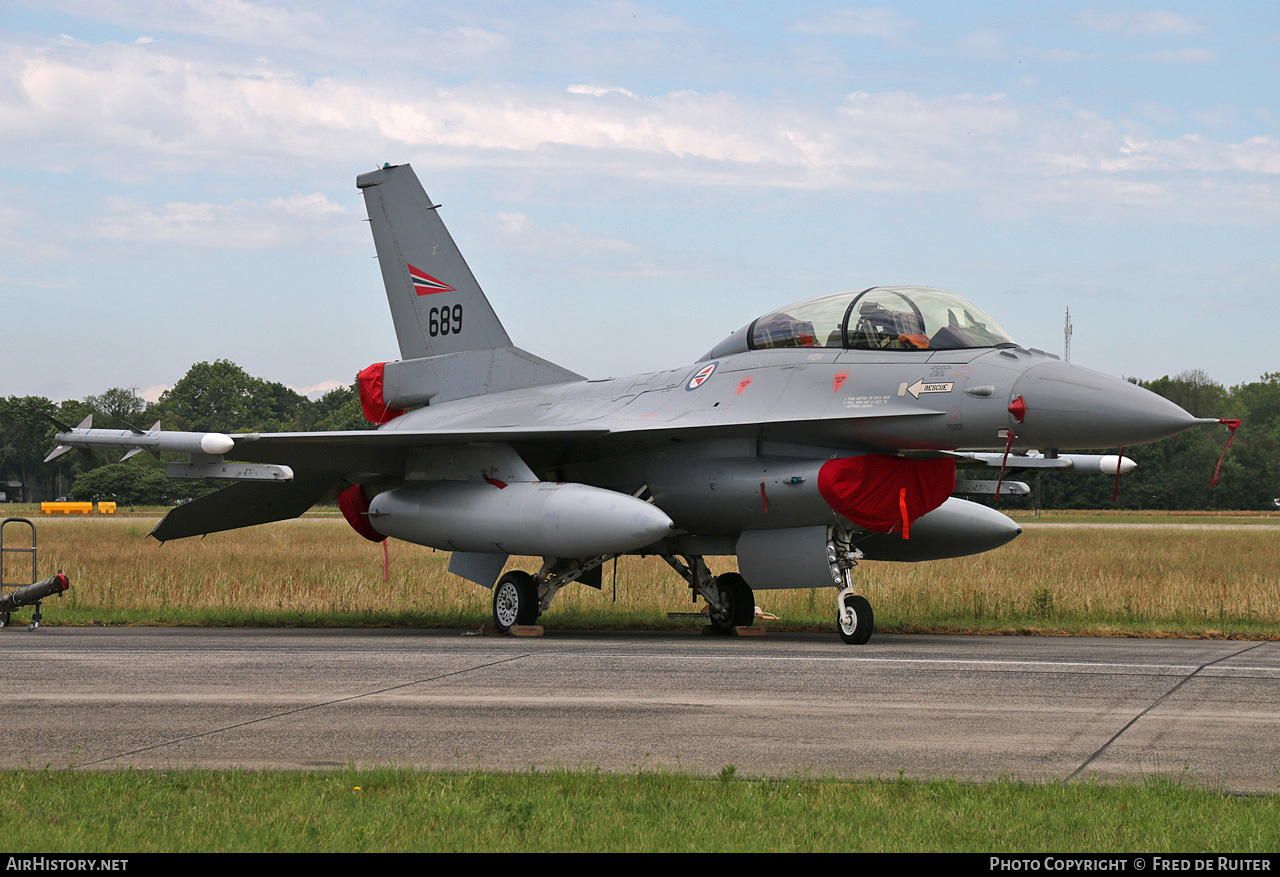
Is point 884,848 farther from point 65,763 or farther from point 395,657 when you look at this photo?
point 395,657

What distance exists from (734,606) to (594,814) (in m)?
10.00

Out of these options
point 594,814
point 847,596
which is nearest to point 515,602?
point 847,596

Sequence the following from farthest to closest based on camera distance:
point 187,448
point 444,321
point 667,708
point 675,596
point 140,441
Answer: point 675,596 → point 444,321 → point 140,441 → point 187,448 → point 667,708

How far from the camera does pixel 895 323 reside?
12898mm

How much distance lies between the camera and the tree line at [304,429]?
7931cm

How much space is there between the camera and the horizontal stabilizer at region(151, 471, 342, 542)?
1722 cm

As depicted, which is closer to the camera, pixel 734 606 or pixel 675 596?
pixel 734 606

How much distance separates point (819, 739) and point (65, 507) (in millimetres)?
86842

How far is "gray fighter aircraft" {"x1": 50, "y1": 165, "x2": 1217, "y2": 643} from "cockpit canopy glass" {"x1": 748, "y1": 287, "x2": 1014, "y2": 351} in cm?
2

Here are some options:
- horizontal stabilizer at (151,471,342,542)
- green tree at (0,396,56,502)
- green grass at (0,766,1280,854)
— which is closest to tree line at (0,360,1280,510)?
green tree at (0,396,56,502)

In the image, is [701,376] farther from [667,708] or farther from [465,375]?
[667,708]

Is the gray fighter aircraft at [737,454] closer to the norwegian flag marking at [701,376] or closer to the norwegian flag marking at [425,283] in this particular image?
the norwegian flag marking at [701,376]

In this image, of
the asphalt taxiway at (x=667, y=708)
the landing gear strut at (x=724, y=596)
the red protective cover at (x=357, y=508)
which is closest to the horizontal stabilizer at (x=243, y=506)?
the red protective cover at (x=357, y=508)

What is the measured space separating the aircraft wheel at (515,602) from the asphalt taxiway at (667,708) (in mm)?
1834
